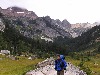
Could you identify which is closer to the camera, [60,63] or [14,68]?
[60,63]

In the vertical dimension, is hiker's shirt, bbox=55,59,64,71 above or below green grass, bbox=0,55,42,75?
above

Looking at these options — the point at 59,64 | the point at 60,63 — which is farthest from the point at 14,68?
the point at 60,63

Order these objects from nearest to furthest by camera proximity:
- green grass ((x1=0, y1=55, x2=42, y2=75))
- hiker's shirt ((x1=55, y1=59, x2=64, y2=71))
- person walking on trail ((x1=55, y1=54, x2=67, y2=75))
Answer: person walking on trail ((x1=55, y1=54, x2=67, y2=75)) → hiker's shirt ((x1=55, y1=59, x2=64, y2=71)) → green grass ((x1=0, y1=55, x2=42, y2=75))

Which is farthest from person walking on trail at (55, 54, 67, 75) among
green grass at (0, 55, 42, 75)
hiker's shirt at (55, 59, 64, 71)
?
green grass at (0, 55, 42, 75)

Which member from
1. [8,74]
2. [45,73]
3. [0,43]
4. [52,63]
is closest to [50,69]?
[45,73]

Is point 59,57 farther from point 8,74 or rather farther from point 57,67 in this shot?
point 8,74

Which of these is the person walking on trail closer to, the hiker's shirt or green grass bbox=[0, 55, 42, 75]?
the hiker's shirt

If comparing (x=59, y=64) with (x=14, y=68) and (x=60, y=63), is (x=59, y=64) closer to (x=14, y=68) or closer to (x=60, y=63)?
(x=60, y=63)

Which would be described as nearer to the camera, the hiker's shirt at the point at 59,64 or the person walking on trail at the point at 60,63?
the person walking on trail at the point at 60,63

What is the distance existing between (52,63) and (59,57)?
15340 millimetres

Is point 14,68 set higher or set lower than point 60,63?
lower

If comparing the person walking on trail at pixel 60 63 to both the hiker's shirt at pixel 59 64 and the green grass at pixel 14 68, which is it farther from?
the green grass at pixel 14 68

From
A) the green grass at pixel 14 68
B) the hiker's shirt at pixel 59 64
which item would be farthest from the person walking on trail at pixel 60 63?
the green grass at pixel 14 68

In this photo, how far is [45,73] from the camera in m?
37.1
